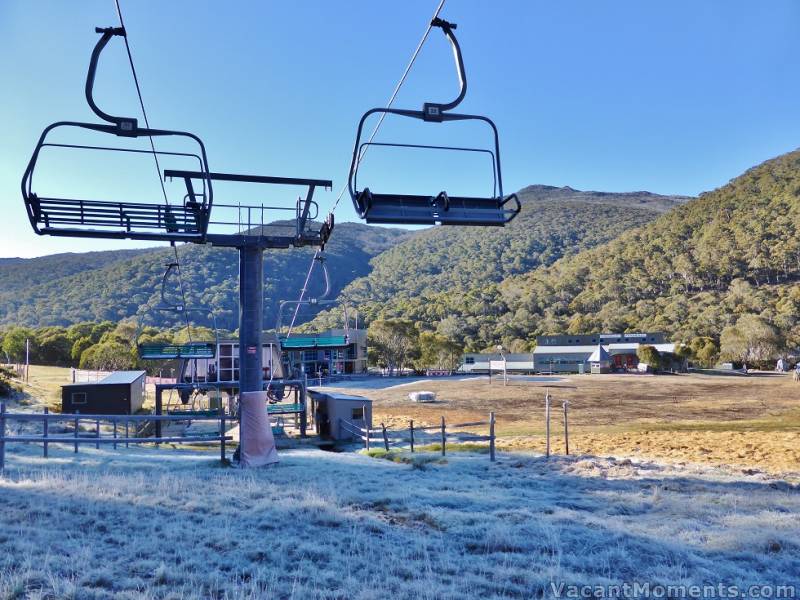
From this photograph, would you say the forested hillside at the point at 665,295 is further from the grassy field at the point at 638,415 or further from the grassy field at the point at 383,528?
the grassy field at the point at 383,528

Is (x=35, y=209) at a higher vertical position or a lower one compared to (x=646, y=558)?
higher

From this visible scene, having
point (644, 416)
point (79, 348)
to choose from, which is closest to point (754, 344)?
point (644, 416)

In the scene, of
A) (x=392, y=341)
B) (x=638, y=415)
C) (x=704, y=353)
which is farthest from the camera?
(x=704, y=353)

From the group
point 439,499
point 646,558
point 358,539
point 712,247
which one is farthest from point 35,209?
point 712,247

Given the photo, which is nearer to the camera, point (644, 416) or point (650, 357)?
point (644, 416)

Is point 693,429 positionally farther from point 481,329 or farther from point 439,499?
point 481,329

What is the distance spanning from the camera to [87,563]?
5.46 m

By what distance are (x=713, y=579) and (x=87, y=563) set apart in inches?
242

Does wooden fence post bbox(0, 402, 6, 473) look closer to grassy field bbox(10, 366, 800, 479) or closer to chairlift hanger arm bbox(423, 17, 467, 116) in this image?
chairlift hanger arm bbox(423, 17, 467, 116)

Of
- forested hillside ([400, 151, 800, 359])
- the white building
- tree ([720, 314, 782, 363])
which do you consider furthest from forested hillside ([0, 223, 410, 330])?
tree ([720, 314, 782, 363])

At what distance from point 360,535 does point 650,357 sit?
8502cm

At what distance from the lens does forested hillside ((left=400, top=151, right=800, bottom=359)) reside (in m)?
128

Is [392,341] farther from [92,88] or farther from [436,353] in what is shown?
[92,88]

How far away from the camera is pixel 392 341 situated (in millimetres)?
88500
